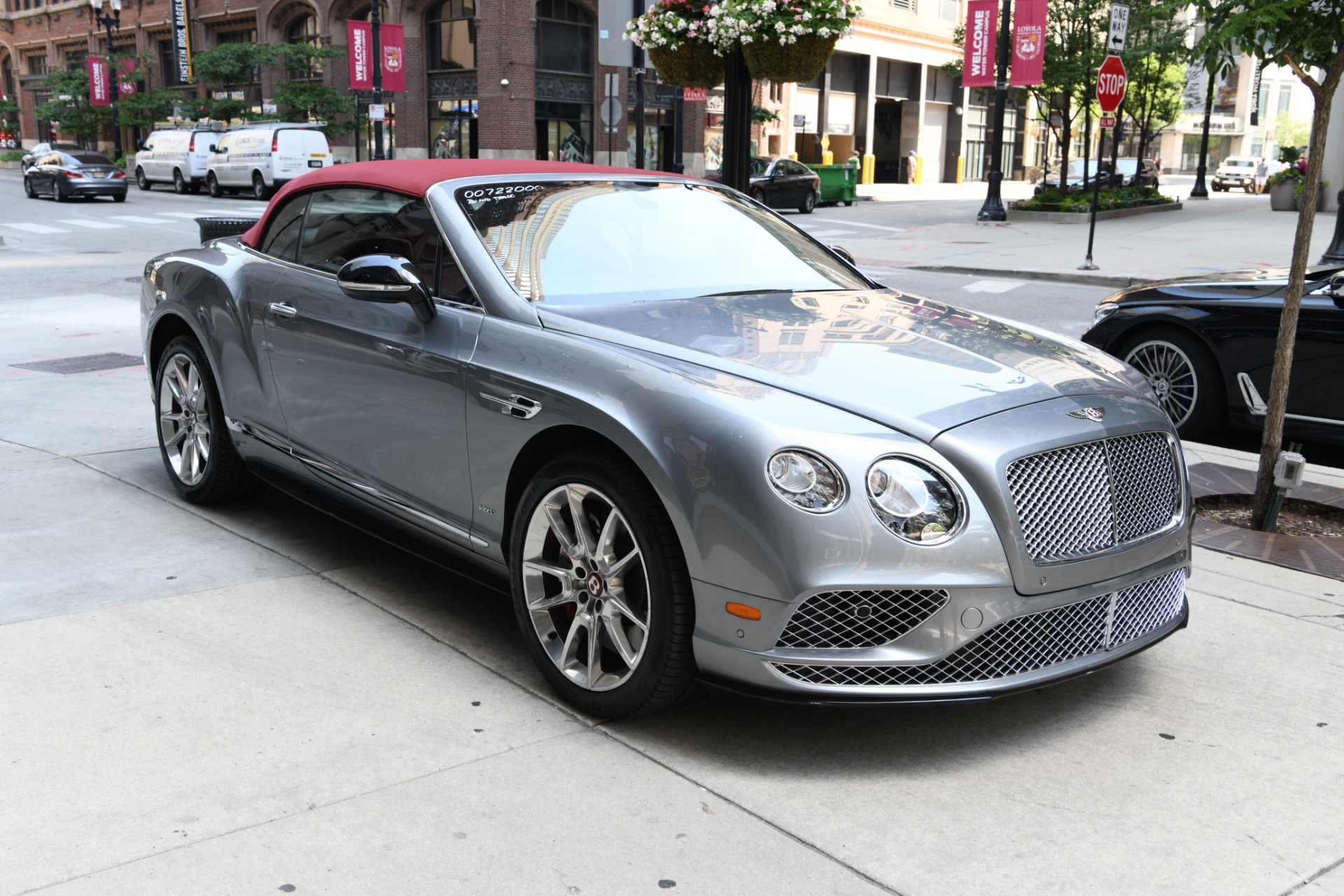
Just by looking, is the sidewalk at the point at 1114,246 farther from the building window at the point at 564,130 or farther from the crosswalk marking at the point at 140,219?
the building window at the point at 564,130

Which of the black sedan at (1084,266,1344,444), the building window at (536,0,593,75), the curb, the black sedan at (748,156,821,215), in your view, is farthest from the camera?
the building window at (536,0,593,75)

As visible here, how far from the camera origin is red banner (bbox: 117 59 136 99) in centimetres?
5772

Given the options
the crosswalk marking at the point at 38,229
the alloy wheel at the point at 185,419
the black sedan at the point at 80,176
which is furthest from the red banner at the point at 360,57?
the alloy wheel at the point at 185,419

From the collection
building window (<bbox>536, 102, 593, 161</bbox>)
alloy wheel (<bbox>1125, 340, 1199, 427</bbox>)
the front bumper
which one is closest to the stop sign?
alloy wheel (<bbox>1125, 340, 1199, 427</bbox>)

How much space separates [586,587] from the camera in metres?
3.63

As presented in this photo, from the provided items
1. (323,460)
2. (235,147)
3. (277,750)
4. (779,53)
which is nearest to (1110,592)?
(277,750)

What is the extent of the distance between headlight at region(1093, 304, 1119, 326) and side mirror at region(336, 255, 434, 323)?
5.05 meters

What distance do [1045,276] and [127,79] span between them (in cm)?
5371

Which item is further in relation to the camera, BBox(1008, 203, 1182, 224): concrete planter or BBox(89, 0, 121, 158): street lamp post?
BBox(89, 0, 121, 158): street lamp post

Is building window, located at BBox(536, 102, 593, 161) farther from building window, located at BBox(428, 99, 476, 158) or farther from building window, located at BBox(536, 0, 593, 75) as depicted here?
building window, located at BBox(428, 99, 476, 158)

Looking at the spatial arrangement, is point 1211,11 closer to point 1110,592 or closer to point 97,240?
point 1110,592

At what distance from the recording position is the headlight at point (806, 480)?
10.3 feet

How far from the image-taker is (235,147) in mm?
37406

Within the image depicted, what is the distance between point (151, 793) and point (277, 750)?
347 millimetres
